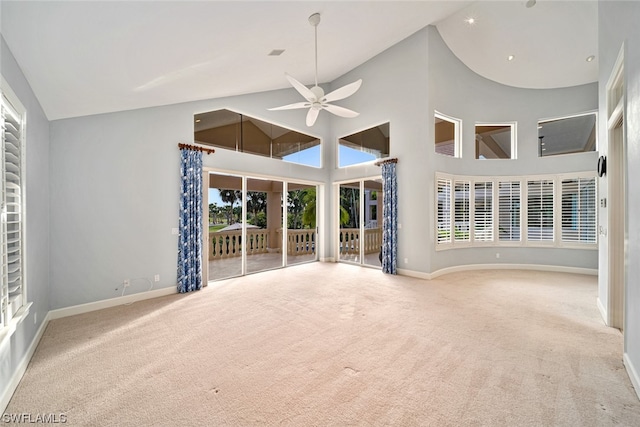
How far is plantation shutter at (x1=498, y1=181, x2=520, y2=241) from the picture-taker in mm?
6316

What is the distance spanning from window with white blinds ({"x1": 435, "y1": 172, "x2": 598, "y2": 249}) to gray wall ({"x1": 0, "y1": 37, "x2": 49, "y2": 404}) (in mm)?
6011

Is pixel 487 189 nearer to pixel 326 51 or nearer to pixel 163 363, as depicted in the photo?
pixel 326 51

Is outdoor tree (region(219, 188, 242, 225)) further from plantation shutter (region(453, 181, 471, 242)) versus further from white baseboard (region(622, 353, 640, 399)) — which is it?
white baseboard (region(622, 353, 640, 399))

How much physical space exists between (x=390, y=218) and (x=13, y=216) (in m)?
5.45

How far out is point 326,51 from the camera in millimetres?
4703

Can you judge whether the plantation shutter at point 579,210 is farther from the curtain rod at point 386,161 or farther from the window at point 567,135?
the curtain rod at point 386,161

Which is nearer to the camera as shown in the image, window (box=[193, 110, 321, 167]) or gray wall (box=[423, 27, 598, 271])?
window (box=[193, 110, 321, 167])

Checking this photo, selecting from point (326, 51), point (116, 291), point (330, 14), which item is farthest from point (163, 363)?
point (326, 51)

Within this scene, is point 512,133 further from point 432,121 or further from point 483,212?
point 432,121

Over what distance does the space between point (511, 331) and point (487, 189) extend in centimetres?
428

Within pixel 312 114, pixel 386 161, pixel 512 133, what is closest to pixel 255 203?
pixel 312 114

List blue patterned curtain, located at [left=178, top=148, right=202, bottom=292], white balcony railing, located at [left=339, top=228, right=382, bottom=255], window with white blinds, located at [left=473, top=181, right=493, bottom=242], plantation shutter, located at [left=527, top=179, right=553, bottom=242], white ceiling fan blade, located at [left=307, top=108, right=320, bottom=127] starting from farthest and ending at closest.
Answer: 1. white balcony railing, located at [left=339, top=228, right=382, bottom=255]
2. window with white blinds, located at [left=473, top=181, right=493, bottom=242]
3. plantation shutter, located at [left=527, top=179, right=553, bottom=242]
4. blue patterned curtain, located at [left=178, top=148, right=202, bottom=292]
5. white ceiling fan blade, located at [left=307, top=108, right=320, bottom=127]

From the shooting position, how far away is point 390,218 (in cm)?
575

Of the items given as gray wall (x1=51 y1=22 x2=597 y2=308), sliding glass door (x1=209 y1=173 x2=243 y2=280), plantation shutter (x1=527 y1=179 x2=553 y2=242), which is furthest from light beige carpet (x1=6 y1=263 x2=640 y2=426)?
plantation shutter (x1=527 y1=179 x2=553 y2=242)
